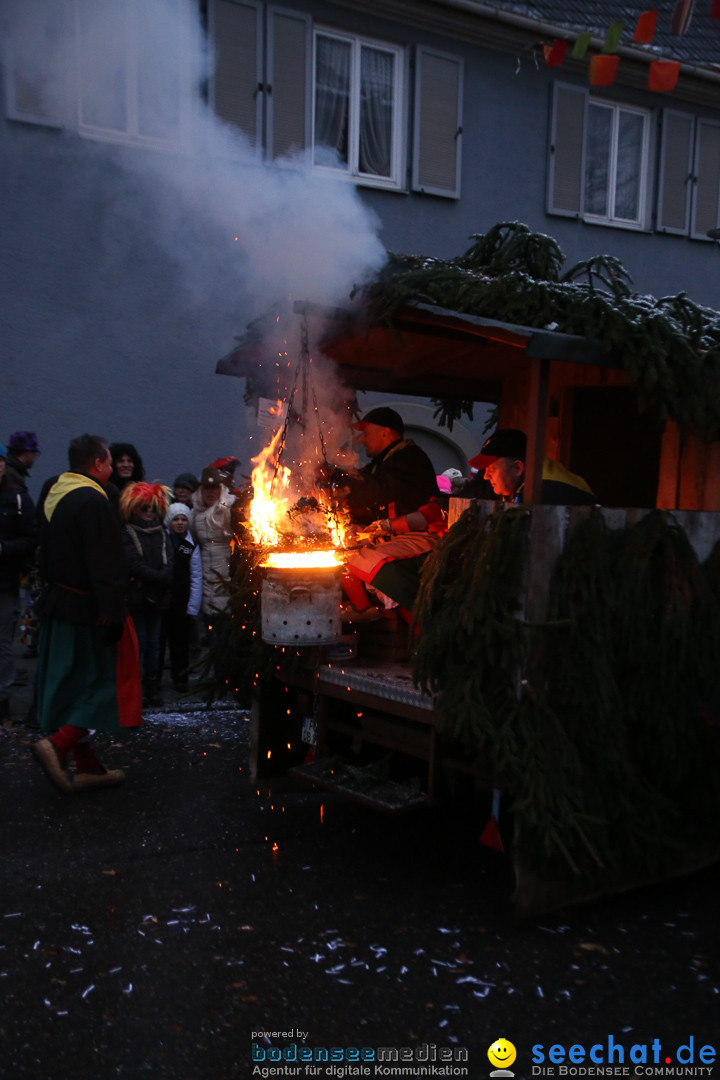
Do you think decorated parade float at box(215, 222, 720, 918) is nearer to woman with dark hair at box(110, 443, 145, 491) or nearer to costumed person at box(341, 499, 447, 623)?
costumed person at box(341, 499, 447, 623)

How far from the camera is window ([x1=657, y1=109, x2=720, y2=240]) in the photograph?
45.8 feet

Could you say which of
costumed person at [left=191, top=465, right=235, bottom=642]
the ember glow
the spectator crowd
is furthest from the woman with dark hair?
the ember glow

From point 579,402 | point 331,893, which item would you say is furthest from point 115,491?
point 331,893

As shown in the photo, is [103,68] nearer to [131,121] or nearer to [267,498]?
[131,121]

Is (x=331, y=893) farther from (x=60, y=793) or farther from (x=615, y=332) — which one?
(x=615, y=332)

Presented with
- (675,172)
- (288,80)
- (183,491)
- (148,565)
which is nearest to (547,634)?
(148,565)

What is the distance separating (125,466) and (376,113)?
641cm

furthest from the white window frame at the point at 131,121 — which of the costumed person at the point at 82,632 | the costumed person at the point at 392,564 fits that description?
the costumed person at the point at 392,564

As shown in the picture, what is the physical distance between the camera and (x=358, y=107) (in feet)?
38.7

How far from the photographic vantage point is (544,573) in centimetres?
419

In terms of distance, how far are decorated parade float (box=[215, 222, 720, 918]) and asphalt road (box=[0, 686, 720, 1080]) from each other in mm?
288

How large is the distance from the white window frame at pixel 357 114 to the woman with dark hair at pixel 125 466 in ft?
16.3

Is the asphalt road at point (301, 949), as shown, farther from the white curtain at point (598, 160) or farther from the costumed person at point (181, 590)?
the white curtain at point (598, 160)

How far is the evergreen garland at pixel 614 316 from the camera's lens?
4398 mm
